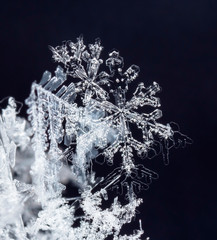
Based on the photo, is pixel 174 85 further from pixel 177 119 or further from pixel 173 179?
pixel 173 179

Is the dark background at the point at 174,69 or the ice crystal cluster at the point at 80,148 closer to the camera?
the ice crystal cluster at the point at 80,148

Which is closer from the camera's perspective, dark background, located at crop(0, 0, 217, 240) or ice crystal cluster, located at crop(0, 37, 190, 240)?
ice crystal cluster, located at crop(0, 37, 190, 240)

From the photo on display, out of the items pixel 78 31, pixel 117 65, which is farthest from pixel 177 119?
pixel 78 31

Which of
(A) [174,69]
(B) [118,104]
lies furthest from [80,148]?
(A) [174,69]

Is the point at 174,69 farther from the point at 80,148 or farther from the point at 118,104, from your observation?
the point at 80,148
